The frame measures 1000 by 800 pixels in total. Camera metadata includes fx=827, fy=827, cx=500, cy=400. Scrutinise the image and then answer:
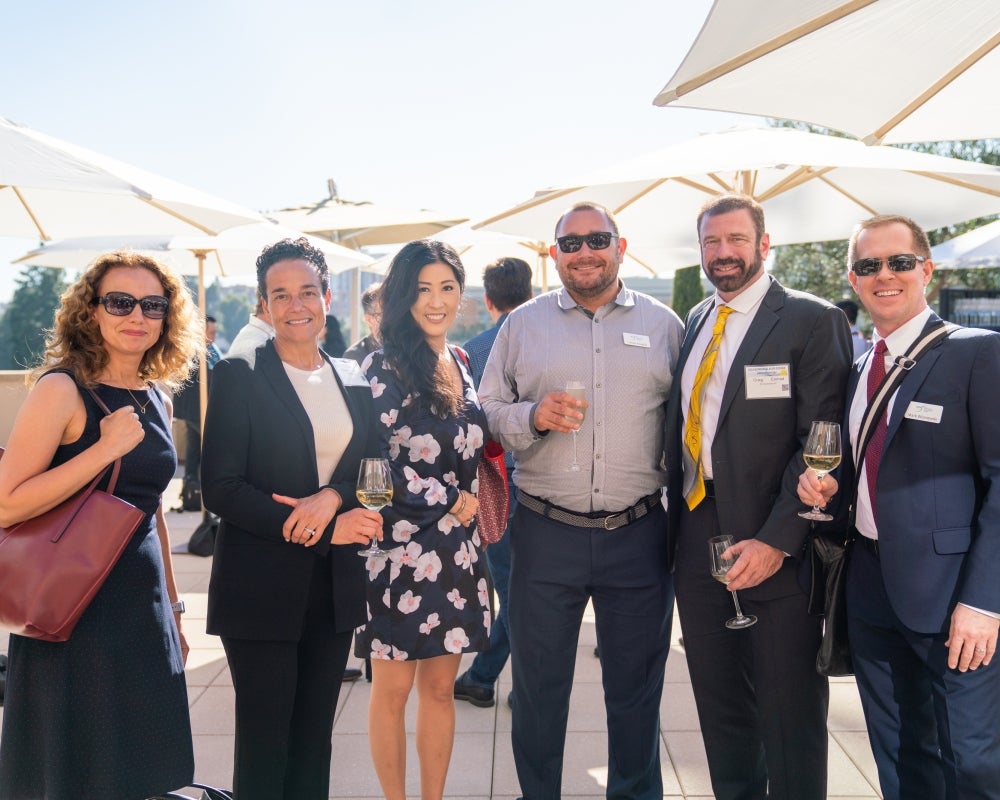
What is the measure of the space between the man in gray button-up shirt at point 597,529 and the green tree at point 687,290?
14.9m

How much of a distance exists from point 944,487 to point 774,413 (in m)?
0.55

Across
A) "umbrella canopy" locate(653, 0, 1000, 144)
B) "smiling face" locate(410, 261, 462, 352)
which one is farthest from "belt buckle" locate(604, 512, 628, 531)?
"umbrella canopy" locate(653, 0, 1000, 144)

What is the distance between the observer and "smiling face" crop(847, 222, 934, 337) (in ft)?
8.41

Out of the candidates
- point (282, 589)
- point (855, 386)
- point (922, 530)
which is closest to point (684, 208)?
point (855, 386)

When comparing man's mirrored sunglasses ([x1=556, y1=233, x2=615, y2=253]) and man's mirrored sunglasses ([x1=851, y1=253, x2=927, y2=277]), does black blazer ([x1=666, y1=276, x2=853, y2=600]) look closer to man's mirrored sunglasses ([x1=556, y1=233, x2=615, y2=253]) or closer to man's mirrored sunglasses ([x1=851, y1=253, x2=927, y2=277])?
man's mirrored sunglasses ([x1=851, y1=253, x2=927, y2=277])

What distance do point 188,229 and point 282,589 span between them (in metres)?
4.79

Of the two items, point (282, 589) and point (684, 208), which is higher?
point (684, 208)

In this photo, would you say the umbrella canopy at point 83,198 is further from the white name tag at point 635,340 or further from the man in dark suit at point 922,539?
the man in dark suit at point 922,539

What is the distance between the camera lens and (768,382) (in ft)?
8.88

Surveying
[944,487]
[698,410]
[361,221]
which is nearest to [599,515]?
[698,410]

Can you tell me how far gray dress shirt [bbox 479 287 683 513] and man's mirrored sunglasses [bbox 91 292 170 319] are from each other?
125 centimetres

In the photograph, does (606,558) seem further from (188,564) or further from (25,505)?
(188,564)

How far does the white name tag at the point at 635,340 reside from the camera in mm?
3068

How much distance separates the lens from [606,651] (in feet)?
10.0
